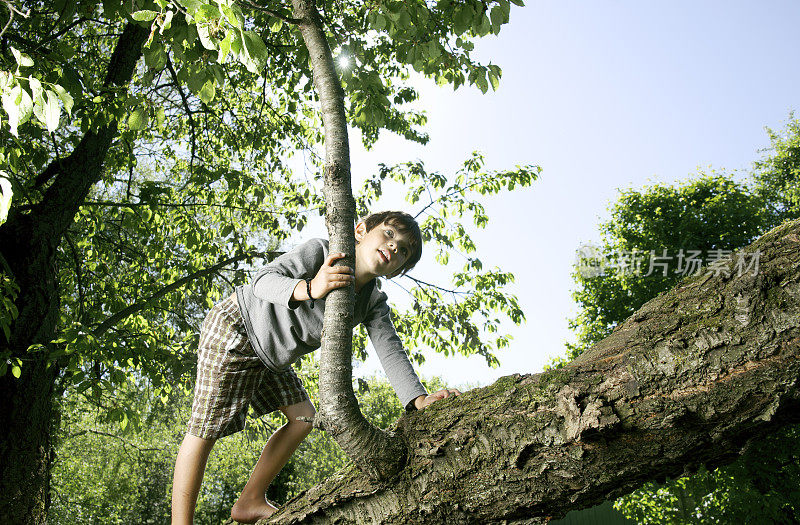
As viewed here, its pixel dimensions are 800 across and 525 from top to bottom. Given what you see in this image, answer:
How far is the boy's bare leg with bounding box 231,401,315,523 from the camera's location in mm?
2963

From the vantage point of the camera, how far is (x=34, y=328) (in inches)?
203

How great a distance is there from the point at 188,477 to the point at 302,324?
95cm

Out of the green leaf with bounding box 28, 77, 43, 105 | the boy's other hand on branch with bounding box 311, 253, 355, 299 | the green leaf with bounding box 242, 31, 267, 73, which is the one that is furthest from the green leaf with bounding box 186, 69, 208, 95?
the boy's other hand on branch with bounding box 311, 253, 355, 299

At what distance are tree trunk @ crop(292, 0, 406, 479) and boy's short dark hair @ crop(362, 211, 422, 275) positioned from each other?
2.71 ft

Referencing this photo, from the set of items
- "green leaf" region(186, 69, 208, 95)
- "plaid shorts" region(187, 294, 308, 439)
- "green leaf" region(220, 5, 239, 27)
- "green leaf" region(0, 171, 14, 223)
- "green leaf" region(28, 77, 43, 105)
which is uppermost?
"green leaf" region(186, 69, 208, 95)

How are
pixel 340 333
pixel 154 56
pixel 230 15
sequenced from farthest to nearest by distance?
pixel 154 56
pixel 340 333
pixel 230 15

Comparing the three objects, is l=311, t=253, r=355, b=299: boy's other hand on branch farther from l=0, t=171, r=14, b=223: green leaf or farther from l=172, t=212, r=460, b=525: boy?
l=0, t=171, r=14, b=223: green leaf

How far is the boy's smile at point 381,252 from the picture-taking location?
279 centimetres

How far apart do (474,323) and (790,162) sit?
1937 centimetres

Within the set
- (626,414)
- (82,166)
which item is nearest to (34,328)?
(82,166)

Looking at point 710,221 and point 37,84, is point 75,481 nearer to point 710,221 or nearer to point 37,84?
point 37,84

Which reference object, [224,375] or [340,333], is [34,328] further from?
[340,333]

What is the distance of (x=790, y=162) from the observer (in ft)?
68.5

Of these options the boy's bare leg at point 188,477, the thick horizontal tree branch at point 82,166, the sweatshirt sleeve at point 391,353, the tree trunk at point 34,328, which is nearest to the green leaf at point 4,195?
the boy's bare leg at point 188,477
